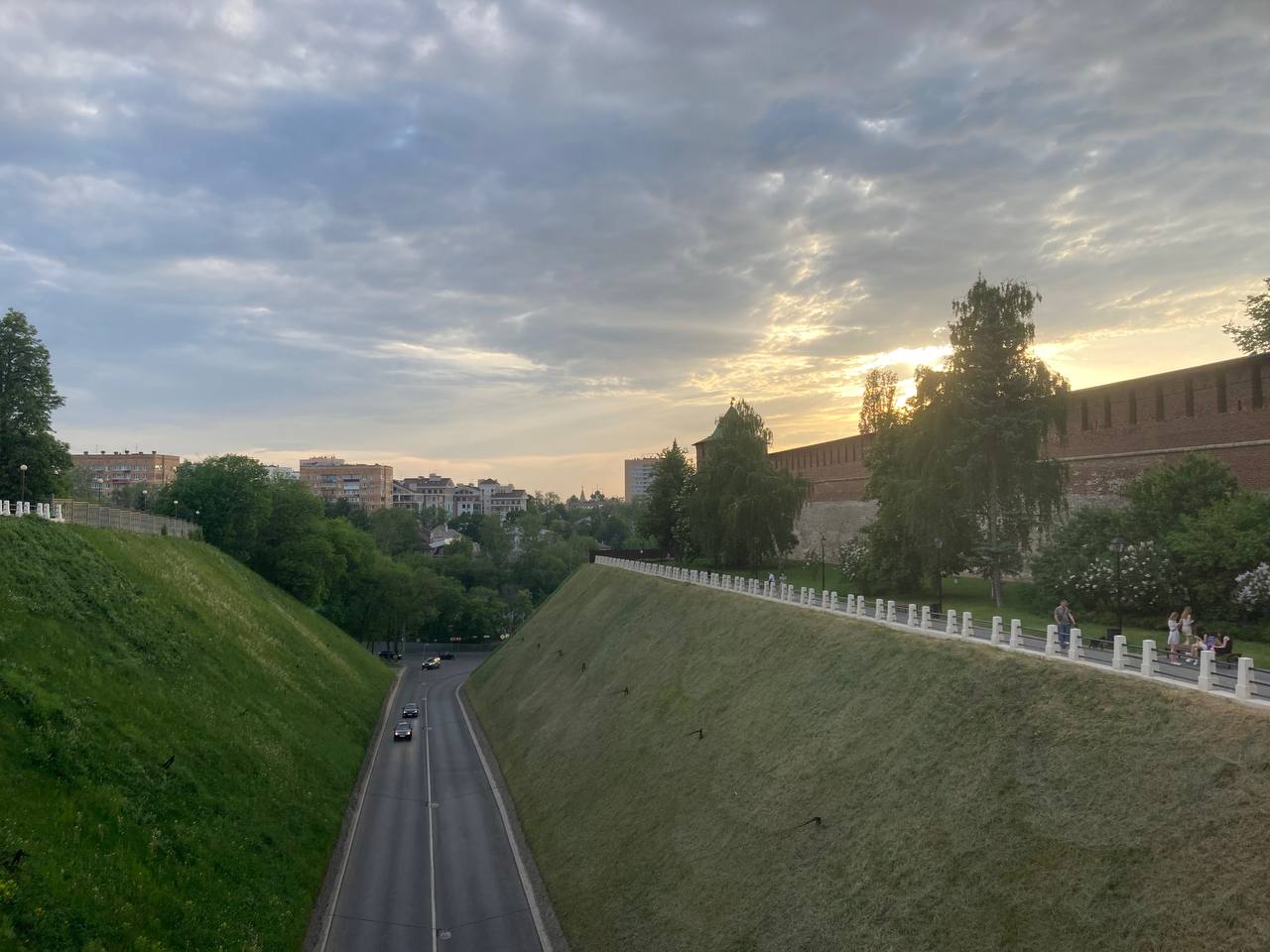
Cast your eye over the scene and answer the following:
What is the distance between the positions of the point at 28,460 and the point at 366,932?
130 feet

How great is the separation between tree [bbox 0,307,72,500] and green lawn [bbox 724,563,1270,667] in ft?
147

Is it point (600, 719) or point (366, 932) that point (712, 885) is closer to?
point (366, 932)

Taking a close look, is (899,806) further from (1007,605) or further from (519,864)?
(1007,605)

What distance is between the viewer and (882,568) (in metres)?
43.8

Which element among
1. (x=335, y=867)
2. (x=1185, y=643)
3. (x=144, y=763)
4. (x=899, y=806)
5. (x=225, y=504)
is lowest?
(x=335, y=867)

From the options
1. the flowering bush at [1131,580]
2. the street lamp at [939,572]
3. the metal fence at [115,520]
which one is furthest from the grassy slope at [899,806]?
the metal fence at [115,520]

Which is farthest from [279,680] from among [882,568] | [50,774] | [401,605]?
[401,605]

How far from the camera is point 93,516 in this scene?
39.2 meters

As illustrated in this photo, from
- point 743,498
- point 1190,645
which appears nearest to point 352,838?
point 1190,645

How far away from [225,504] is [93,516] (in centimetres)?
2552

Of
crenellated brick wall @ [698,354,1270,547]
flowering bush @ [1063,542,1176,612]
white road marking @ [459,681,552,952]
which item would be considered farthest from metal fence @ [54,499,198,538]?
crenellated brick wall @ [698,354,1270,547]

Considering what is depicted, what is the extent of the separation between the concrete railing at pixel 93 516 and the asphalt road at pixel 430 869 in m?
17.1

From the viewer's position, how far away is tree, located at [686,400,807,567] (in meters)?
60.0

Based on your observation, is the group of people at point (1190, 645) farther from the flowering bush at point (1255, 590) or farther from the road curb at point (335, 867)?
the road curb at point (335, 867)
